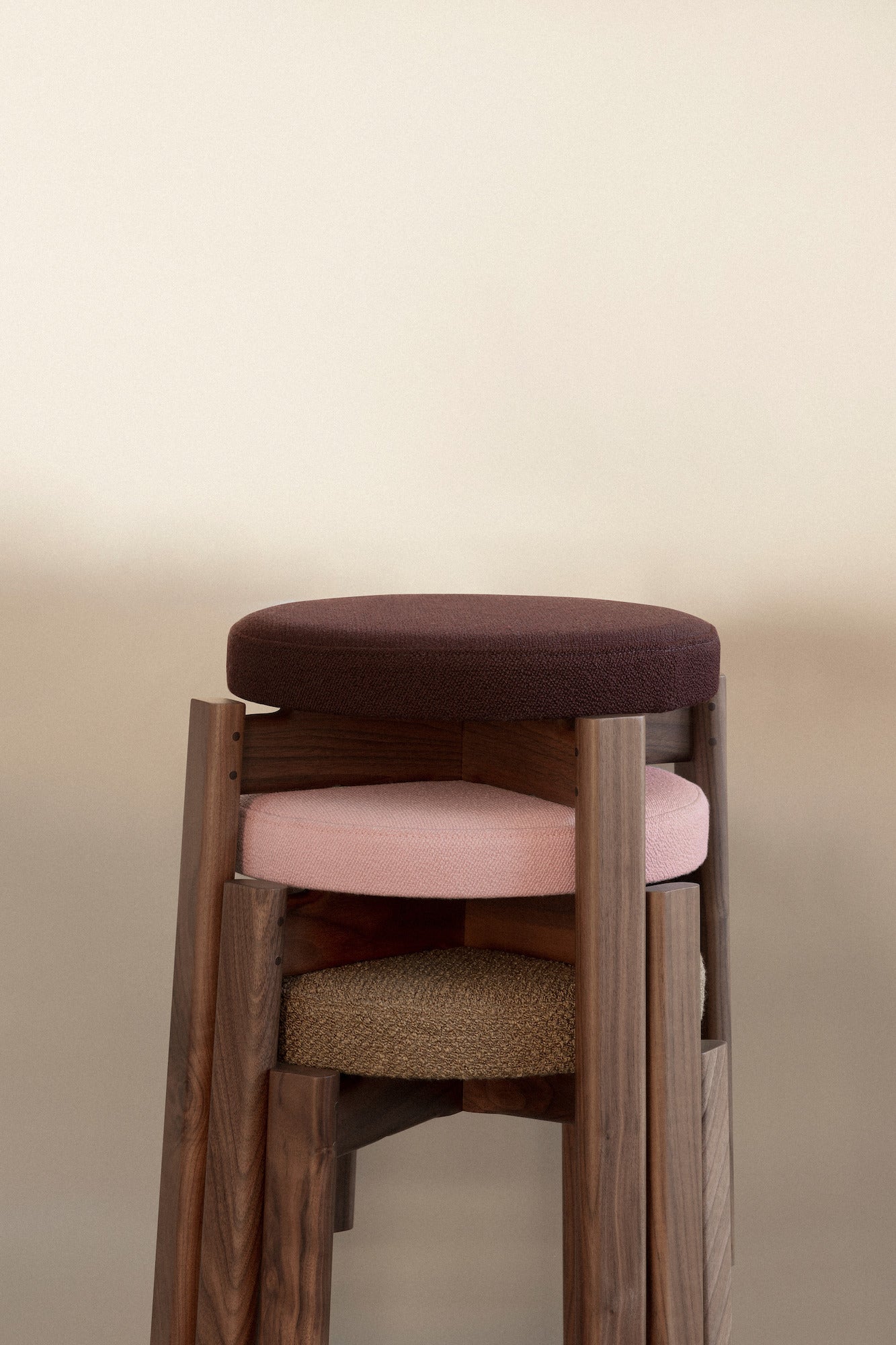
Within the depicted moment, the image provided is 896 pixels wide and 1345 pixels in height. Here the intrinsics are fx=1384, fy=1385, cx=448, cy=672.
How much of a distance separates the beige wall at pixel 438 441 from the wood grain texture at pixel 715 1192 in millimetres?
607

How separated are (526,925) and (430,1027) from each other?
210 mm

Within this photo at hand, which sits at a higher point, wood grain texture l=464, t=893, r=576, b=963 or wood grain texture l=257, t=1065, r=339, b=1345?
wood grain texture l=464, t=893, r=576, b=963

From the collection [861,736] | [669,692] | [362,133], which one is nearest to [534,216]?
[362,133]

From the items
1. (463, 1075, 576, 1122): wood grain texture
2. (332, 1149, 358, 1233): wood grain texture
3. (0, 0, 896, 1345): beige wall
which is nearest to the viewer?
(463, 1075, 576, 1122): wood grain texture

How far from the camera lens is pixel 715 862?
1481 millimetres

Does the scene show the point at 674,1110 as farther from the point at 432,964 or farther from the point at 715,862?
the point at 715,862

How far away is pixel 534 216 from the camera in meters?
1.82

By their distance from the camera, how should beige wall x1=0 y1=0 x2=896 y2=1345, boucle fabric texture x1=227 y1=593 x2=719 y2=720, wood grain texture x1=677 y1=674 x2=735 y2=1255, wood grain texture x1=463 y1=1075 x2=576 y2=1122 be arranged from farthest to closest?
beige wall x1=0 y1=0 x2=896 y2=1345, wood grain texture x1=677 y1=674 x2=735 y2=1255, wood grain texture x1=463 y1=1075 x2=576 y2=1122, boucle fabric texture x1=227 y1=593 x2=719 y2=720

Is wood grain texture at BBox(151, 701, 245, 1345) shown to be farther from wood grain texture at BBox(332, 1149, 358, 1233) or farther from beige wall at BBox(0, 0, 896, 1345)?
beige wall at BBox(0, 0, 896, 1345)

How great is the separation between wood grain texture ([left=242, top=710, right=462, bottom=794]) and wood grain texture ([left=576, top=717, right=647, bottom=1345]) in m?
0.26

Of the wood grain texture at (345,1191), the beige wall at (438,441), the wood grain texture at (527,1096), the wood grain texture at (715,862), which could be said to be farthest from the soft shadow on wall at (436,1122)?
the wood grain texture at (527,1096)

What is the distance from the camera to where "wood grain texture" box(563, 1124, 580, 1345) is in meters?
1.55

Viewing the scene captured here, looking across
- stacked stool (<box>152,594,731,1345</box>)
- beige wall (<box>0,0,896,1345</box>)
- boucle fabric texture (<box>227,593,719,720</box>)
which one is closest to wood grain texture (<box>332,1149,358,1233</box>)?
beige wall (<box>0,0,896,1345</box>)

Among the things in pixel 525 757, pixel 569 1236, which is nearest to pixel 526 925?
pixel 525 757
